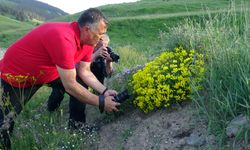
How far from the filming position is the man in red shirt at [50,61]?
4.61m

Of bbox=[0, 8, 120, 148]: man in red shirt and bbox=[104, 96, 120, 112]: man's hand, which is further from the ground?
bbox=[0, 8, 120, 148]: man in red shirt

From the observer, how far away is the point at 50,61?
16.2 feet

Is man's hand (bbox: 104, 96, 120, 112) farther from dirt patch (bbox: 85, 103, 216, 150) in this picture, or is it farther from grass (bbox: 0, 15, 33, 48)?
grass (bbox: 0, 15, 33, 48)

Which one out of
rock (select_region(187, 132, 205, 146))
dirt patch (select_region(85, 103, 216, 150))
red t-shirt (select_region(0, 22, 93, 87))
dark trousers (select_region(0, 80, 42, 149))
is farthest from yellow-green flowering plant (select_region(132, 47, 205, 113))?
dark trousers (select_region(0, 80, 42, 149))

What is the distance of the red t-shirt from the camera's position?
457cm

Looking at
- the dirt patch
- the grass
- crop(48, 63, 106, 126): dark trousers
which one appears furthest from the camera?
the grass

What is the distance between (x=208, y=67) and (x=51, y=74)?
180cm

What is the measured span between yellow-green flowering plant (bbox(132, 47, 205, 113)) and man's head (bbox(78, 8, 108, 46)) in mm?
772

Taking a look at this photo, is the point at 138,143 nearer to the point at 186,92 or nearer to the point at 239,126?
the point at 186,92

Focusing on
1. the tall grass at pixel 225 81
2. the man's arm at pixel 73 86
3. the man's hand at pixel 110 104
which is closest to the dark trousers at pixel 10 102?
the man's arm at pixel 73 86

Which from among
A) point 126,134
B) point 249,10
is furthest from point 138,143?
point 249,10

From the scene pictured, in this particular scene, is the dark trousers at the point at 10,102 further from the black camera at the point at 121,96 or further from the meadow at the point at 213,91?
the black camera at the point at 121,96

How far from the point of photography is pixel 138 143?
15.3 ft

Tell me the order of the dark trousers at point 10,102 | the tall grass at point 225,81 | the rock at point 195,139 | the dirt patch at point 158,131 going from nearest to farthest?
the tall grass at point 225,81 → the rock at point 195,139 → the dirt patch at point 158,131 → the dark trousers at point 10,102
